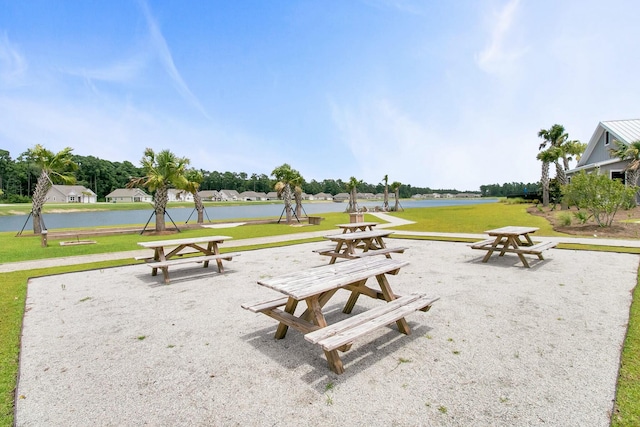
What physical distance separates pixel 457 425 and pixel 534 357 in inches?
68.5

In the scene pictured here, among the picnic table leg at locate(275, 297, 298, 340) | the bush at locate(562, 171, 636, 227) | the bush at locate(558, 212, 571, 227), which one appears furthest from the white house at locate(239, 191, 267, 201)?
the picnic table leg at locate(275, 297, 298, 340)

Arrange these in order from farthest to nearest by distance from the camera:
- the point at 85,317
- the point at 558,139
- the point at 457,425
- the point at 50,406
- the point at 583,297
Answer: the point at 558,139 < the point at 583,297 < the point at 85,317 < the point at 50,406 < the point at 457,425

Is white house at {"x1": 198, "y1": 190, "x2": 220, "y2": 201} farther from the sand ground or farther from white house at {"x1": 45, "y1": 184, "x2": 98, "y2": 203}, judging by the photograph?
the sand ground

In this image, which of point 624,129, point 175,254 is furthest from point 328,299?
point 624,129

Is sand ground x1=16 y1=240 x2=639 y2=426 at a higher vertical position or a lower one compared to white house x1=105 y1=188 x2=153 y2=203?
lower

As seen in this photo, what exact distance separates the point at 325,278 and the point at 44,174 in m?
21.0

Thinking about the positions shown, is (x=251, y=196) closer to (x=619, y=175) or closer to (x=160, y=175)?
(x=160, y=175)

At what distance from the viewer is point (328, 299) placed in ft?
13.4

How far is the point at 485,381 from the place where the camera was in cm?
317

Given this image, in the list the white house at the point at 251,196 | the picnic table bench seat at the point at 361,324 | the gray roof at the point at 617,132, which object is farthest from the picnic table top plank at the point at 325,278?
the white house at the point at 251,196

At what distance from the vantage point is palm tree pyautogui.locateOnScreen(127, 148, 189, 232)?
1877 cm

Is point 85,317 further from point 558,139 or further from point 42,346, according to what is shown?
point 558,139

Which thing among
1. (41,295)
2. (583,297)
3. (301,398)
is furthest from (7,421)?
(583,297)

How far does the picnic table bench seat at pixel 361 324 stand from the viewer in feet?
10.3
